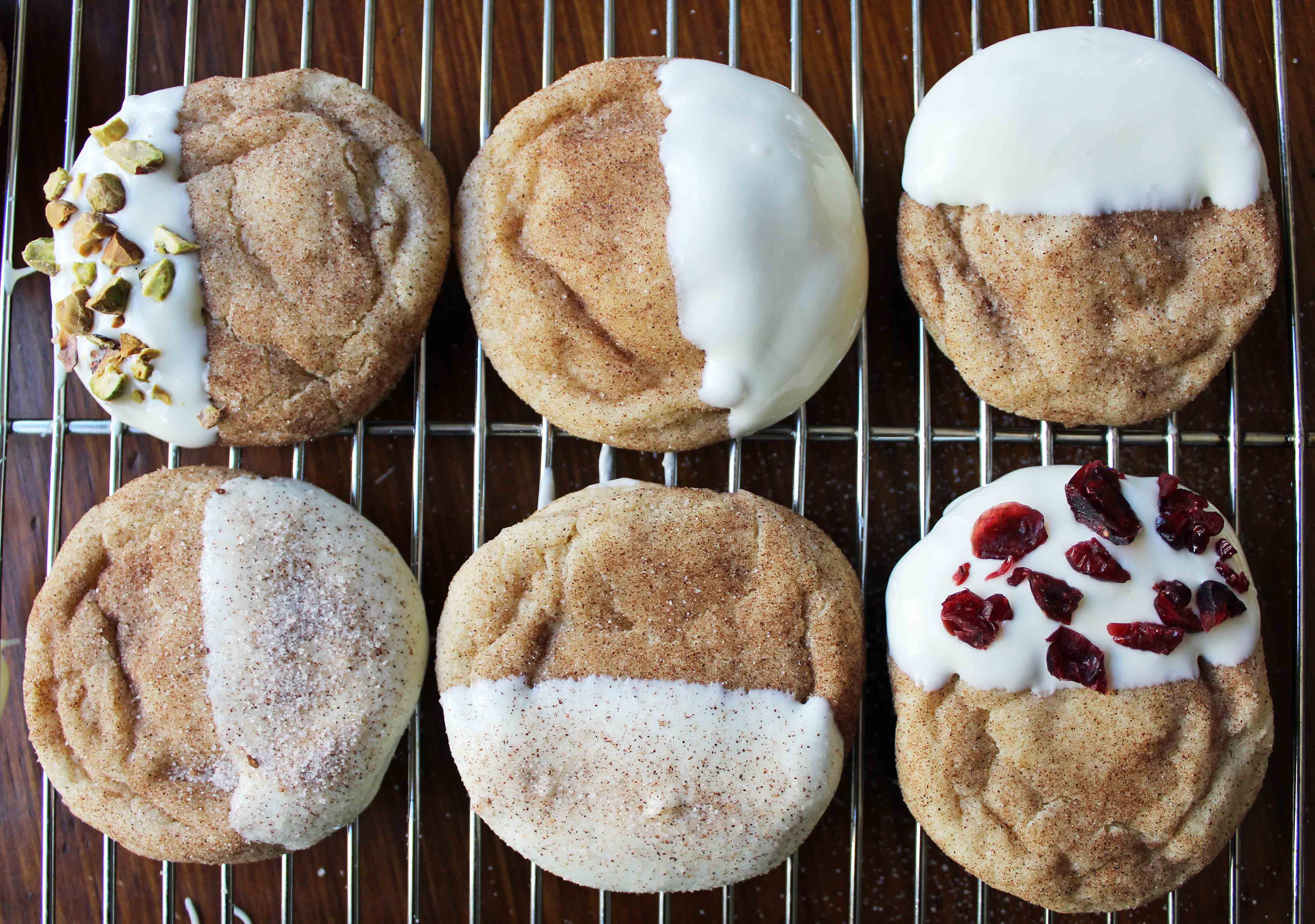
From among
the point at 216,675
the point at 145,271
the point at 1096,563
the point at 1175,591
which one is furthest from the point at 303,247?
the point at 1175,591

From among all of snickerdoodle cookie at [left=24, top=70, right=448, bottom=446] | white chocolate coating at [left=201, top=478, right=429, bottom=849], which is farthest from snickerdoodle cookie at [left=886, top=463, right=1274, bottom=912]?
snickerdoodle cookie at [left=24, top=70, right=448, bottom=446]

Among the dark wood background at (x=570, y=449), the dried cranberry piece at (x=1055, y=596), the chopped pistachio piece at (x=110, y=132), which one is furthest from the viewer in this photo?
the dark wood background at (x=570, y=449)

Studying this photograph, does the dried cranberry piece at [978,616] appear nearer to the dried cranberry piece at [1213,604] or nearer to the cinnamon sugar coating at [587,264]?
the dried cranberry piece at [1213,604]

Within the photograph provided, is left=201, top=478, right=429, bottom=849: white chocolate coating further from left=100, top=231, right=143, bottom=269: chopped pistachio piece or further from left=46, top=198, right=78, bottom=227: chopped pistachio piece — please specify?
left=46, top=198, right=78, bottom=227: chopped pistachio piece

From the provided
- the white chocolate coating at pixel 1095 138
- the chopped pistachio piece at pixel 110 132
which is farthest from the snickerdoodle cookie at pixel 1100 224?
the chopped pistachio piece at pixel 110 132

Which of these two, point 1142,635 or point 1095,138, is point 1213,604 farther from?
point 1095,138
